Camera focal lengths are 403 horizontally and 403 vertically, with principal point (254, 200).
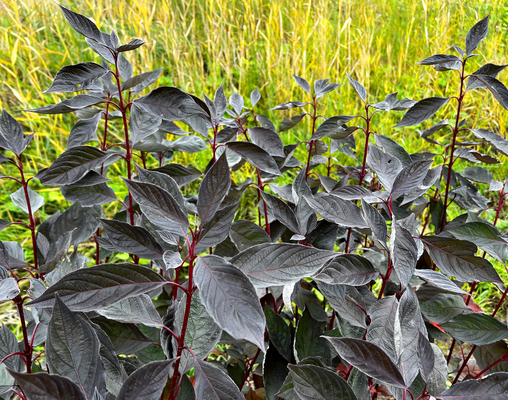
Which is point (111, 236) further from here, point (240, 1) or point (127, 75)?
point (240, 1)

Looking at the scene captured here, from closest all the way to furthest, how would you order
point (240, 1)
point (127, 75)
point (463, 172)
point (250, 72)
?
1. point (127, 75)
2. point (463, 172)
3. point (250, 72)
4. point (240, 1)

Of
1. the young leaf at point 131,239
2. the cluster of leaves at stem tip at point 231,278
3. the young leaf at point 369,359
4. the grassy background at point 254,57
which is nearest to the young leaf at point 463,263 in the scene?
the cluster of leaves at stem tip at point 231,278

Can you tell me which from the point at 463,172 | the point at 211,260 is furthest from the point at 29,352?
the point at 463,172

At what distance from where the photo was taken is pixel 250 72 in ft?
12.2

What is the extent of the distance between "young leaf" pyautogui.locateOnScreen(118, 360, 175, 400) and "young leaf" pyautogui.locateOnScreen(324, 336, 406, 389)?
0.22m

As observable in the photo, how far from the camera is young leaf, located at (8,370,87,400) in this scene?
432 millimetres

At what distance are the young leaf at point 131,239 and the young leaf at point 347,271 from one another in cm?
28

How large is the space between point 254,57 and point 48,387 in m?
3.77

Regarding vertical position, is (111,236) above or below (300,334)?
above

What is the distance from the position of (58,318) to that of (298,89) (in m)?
3.17

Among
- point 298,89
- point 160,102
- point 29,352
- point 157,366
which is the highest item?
point 160,102

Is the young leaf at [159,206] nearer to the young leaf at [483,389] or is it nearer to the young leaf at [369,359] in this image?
the young leaf at [369,359]

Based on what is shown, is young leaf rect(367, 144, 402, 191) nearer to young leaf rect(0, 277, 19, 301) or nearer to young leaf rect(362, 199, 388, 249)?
young leaf rect(362, 199, 388, 249)

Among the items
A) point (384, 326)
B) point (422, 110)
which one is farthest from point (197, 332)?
point (422, 110)
